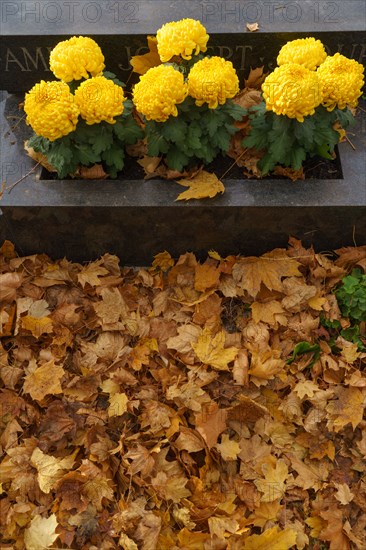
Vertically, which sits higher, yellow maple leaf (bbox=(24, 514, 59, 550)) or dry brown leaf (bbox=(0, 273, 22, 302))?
dry brown leaf (bbox=(0, 273, 22, 302))

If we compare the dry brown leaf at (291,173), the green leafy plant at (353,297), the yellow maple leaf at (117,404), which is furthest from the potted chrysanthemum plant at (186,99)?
the yellow maple leaf at (117,404)

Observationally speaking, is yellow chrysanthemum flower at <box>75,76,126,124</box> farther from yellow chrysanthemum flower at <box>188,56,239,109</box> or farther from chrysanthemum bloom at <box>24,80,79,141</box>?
yellow chrysanthemum flower at <box>188,56,239,109</box>

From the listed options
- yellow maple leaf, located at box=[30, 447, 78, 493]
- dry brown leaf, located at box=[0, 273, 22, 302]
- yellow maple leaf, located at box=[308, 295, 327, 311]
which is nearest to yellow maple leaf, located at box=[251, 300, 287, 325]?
yellow maple leaf, located at box=[308, 295, 327, 311]

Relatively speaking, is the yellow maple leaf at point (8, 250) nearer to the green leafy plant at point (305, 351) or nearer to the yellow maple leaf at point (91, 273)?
the yellow maple leaf at point (91, 273)

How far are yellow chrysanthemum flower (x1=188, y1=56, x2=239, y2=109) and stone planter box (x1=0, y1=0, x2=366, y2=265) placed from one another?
46cm

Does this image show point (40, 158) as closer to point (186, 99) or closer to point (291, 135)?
point (186, 99)

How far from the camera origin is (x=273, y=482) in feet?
8.18

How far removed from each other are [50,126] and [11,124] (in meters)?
0.73

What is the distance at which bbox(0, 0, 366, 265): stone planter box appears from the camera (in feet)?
9.10

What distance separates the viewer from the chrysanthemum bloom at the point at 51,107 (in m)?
2.42

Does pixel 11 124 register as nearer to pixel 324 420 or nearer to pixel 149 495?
pixel 149 495

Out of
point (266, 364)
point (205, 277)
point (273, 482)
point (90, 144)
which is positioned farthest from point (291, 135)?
point (273, 482)

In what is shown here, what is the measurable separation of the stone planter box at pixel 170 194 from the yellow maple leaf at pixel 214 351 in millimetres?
546

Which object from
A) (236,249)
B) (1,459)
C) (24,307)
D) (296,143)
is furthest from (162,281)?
(1,459)
